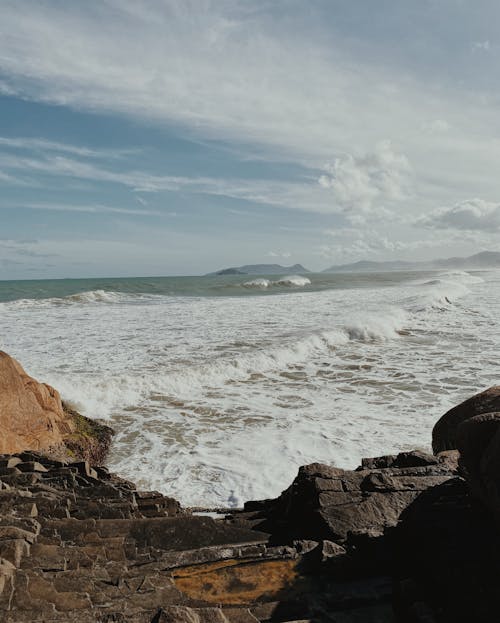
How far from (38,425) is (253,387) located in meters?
5.78

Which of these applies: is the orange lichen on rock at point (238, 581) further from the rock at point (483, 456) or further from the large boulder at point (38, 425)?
the large boulder at point (38, 425)

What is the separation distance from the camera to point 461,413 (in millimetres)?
6043

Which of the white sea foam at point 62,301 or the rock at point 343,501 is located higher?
the white sea foam at point 62,301

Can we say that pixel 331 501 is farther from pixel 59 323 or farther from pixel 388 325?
pixel 59 323

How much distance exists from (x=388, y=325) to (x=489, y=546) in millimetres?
18085

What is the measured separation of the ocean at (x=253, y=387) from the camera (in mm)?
8008

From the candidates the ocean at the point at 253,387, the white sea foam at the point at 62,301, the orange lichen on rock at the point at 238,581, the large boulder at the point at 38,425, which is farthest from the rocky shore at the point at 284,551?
the white sea foam at the point at 62,301

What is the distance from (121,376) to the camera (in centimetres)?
1249

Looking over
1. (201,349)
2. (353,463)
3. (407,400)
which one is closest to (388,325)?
(201,349)

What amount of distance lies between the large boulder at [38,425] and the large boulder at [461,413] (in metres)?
5.18

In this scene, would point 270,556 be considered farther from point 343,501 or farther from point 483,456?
point 483,456

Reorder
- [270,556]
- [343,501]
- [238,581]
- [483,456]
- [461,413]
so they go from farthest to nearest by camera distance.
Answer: [461,413], [343,501], [270,556], [238,581], [483,456]

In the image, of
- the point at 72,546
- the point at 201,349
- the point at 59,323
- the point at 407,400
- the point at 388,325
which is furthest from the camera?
the point at 59,323

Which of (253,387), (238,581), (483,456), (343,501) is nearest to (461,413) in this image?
(343,501)
